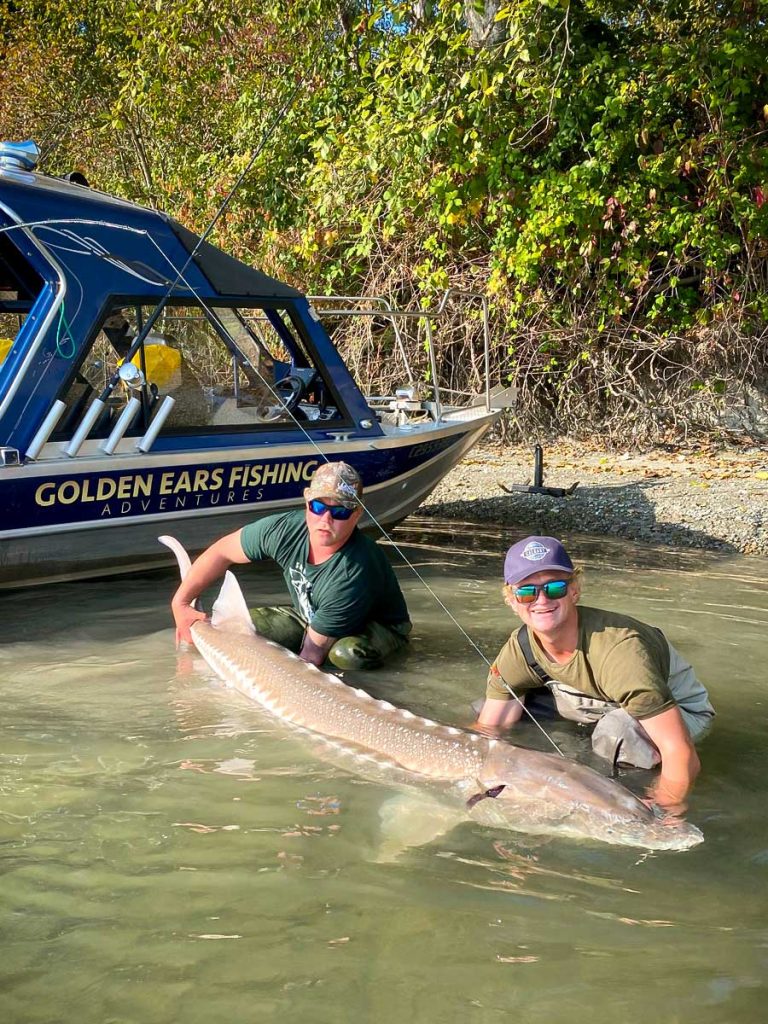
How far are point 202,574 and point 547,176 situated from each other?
7492 millimetres

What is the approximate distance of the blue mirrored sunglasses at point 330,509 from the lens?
189 inches

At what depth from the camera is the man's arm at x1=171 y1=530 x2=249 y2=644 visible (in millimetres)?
5176

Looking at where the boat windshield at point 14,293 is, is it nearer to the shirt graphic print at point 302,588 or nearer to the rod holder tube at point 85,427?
the rod holder tube at point 85,427

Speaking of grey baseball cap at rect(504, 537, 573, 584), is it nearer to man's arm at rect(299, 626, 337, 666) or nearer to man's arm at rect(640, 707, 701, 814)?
man's arm at rect(640, 707, 701, 814)

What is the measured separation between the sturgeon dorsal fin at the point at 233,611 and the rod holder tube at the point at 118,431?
1373mm

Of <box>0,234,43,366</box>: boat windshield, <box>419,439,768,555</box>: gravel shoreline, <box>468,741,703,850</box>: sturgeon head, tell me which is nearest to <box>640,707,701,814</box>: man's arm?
<box>468,741,703,850</box>: sturgeon head

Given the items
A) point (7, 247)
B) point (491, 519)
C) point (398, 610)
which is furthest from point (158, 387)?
point (491, 519)

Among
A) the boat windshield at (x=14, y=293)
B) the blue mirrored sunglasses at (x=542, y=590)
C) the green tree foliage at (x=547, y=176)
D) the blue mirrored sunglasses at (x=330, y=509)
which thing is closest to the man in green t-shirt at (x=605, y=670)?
the blue mirrored sunglasses at (x=542, y=590)

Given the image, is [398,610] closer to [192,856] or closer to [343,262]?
[192,856]

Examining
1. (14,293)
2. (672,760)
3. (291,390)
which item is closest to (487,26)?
(291,390)

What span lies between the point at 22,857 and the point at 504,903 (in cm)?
144

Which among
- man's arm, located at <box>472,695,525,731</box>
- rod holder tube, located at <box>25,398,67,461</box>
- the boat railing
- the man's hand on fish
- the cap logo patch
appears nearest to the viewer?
the cap logo patch

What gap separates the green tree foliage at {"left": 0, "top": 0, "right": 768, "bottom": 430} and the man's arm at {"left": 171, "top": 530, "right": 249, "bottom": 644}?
548 centimetres

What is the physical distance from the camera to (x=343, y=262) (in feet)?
42.6
